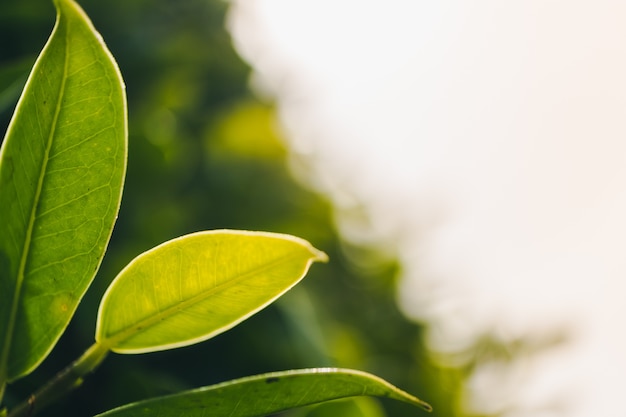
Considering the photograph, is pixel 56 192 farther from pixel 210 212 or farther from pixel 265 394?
pixel 210 212

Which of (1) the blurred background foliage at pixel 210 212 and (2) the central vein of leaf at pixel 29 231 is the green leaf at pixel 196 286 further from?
(1) the blurred background foliage at pixel 210 212

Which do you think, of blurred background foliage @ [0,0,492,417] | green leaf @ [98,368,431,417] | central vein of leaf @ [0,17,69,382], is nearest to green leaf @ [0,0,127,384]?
central vein of leaf @ [0,17,69,382]

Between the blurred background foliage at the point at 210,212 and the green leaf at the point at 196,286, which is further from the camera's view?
the blurred background foliage at the point at 210,212

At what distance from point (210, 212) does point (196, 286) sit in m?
1.57

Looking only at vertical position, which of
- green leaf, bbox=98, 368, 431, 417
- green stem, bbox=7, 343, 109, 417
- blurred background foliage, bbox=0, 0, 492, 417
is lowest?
green stem, bbox=7, 343, 109, 417

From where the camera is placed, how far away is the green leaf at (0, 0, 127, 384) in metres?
0.53

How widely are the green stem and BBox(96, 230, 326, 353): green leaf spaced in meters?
0.02

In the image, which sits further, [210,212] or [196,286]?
[210,212]

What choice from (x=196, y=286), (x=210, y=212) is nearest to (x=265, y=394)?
(x=196, y=286)

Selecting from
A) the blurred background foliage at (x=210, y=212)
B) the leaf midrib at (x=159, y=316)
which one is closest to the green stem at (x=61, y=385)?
the leaf midrib at (x=159, y=316)

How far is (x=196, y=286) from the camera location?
0.58 metres

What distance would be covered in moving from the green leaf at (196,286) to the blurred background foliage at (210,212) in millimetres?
303

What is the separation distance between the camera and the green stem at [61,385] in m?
0.55

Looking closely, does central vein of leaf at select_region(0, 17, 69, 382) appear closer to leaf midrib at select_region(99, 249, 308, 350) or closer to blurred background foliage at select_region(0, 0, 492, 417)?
leaf midrib at select_region(99, 249, 308, 350)
